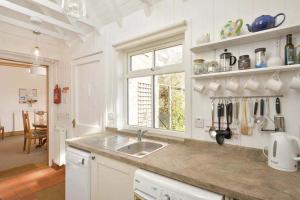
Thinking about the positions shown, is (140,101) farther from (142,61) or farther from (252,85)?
(252,85)

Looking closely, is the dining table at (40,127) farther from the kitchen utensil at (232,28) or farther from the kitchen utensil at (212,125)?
the kitchen utensil at (232,28)

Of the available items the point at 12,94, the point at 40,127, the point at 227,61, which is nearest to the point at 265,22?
the point at 227,61

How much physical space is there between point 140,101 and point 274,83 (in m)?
1.52

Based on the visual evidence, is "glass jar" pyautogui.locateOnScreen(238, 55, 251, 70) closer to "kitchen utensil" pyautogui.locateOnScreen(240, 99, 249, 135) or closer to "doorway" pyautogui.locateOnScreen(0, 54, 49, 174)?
"kitchen utensil" pyautogui.locateOnScreen(240, 99, 249, 135)

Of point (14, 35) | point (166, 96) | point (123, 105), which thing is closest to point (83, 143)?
point (123, 105)

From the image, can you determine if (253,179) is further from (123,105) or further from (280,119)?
(123,105)

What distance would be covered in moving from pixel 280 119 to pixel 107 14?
2.17m

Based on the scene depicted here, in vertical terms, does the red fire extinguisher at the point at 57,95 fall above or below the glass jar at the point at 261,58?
below

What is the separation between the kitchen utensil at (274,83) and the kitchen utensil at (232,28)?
40 centimetres

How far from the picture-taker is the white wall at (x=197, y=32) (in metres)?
1.18

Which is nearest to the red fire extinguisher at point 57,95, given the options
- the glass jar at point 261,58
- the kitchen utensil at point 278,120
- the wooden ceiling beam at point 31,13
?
the wooden ceiling beam at point 31,13

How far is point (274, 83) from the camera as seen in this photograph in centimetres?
114

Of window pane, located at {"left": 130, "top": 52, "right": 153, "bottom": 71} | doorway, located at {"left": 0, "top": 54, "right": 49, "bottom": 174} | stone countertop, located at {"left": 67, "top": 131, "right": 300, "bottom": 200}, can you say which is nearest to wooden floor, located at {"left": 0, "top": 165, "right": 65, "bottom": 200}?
doorway, located at {"left": 0, "top": 54, "right": 49, "bottom": 174}

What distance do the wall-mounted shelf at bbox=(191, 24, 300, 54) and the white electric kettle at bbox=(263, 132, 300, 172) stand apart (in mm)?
654
